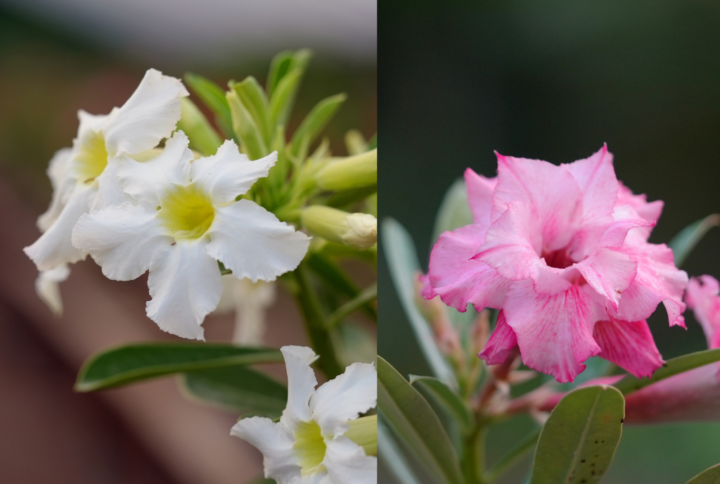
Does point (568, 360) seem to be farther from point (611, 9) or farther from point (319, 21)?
point (319, 21)

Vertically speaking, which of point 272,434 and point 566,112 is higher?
point 566,112

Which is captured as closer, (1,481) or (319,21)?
(1,481)

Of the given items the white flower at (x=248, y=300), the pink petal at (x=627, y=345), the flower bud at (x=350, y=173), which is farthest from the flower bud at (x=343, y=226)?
the white flower at (x=248, y=300)

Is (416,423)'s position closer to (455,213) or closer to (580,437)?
(580,437)

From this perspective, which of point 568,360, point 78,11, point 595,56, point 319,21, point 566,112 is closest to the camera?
point 568,360

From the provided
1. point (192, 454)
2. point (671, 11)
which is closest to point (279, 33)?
point (671, 11)

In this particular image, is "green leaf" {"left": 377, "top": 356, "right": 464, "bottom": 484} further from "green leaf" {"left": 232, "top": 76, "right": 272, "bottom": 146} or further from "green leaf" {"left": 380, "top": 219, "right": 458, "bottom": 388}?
"green leaf" {"left": 232, "top": 76, "right": 272, "bottom": 146}
